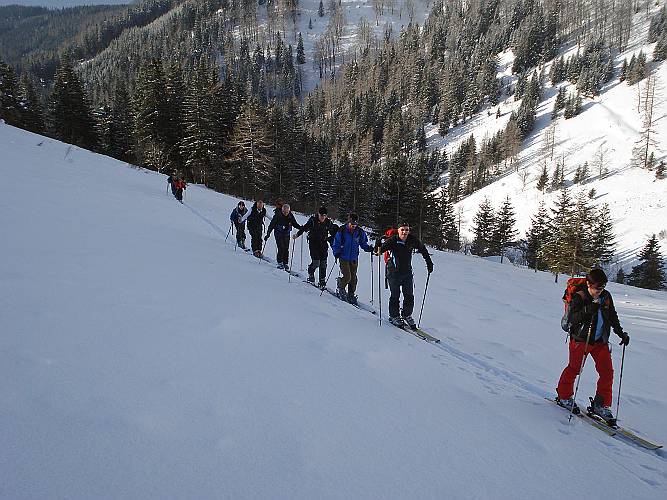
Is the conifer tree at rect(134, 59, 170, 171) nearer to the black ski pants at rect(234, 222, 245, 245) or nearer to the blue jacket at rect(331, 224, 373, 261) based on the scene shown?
the black ski pants at rect(234, 222, 245, 245)

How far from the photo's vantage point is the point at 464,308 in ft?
38.1

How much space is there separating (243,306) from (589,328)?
538 centimetres

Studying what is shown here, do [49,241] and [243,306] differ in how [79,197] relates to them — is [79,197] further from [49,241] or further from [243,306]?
[243,306]

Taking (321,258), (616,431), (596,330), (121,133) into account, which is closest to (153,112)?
(121,133)

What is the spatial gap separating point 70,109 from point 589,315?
51600mm

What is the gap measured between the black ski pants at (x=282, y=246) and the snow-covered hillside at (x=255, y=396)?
3065 mm

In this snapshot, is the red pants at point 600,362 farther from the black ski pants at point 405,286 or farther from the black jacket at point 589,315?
the black ski pants at point 405,286

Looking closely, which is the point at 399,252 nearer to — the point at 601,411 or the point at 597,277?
the point at 597,277

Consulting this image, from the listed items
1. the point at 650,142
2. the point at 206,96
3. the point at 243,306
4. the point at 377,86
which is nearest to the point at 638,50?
the point at 650,142

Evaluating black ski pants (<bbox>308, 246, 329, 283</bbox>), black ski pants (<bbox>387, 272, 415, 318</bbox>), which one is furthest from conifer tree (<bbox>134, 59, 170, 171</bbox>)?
black ski pants (<bbox>387, 272, 415, 318</bbox>)

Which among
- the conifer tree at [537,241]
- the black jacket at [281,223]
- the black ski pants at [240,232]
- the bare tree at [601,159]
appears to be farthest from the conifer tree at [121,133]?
the bare tree at [601,159]

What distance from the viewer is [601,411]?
502 centimetres

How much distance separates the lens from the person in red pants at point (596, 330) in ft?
16.2

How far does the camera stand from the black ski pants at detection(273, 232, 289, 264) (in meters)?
12.0
